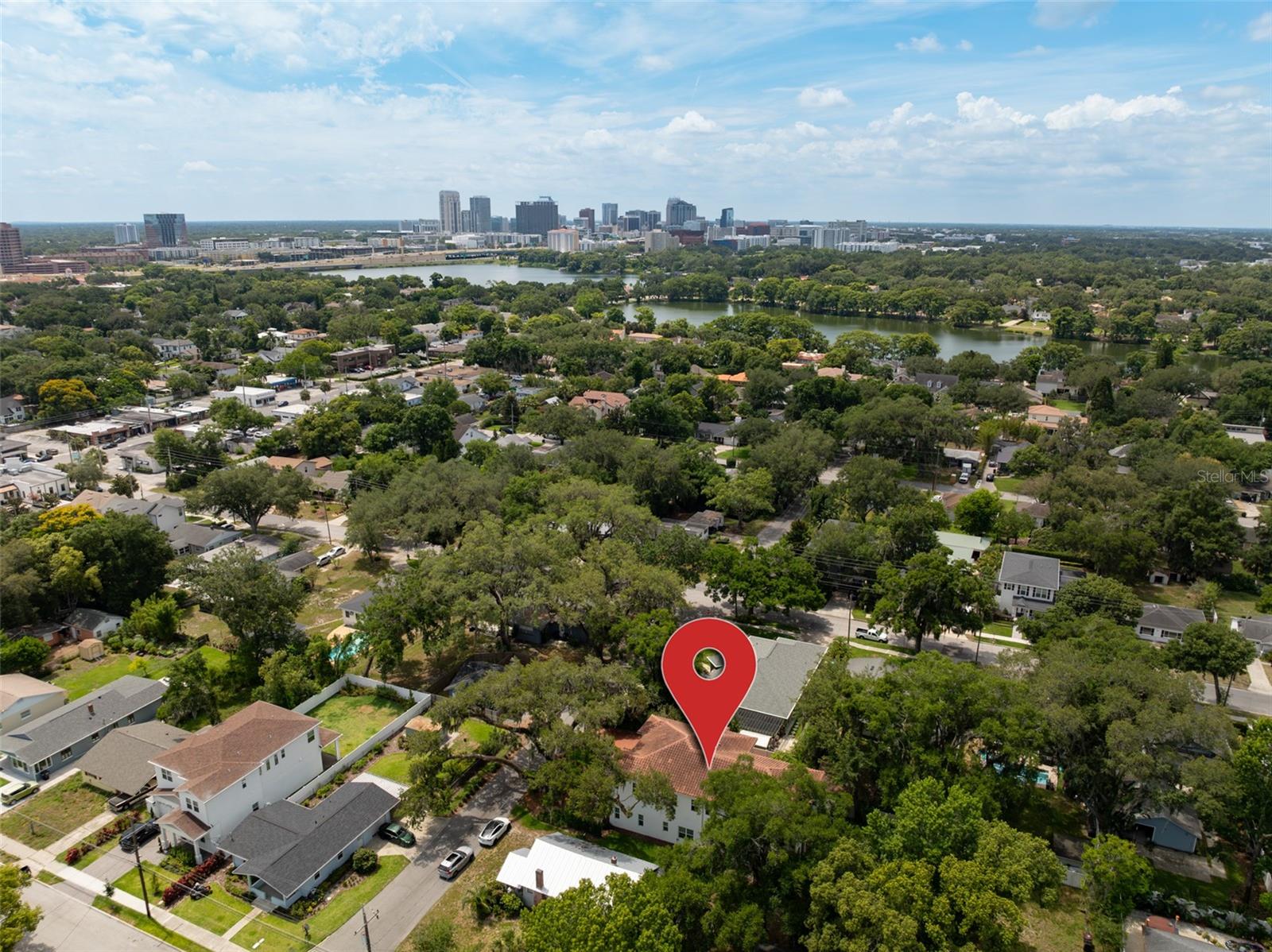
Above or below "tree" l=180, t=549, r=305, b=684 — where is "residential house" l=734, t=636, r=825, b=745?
below

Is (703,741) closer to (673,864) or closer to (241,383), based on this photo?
(673,864)

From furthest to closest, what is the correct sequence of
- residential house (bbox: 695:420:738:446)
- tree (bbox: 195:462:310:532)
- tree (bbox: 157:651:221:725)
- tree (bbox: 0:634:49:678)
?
residential house (bbox: 695:420:738:446) → tree (bbox: 195:462:310:532) → tree (bbox: 0:634:49:678) → tree (bbox: 157:651:221:725)

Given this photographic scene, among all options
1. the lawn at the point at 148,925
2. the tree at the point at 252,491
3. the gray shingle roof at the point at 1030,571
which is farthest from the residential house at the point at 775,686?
the tree at the point at 252,491

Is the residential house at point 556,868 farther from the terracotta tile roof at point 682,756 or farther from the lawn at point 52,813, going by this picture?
the lawn at point 52,813

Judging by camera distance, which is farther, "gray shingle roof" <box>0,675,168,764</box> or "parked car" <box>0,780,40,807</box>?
"gray shingle roof" <box>0,675,168,764</box>

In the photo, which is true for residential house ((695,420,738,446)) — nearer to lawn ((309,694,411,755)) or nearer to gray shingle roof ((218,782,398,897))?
lawn ((309,694,411,755))

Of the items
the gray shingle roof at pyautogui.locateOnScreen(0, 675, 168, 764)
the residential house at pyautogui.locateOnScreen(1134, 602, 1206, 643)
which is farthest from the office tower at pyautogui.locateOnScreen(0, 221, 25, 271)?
the residential house at pyautogui.locateOnScreen(1134, 602, 1206, 643)
